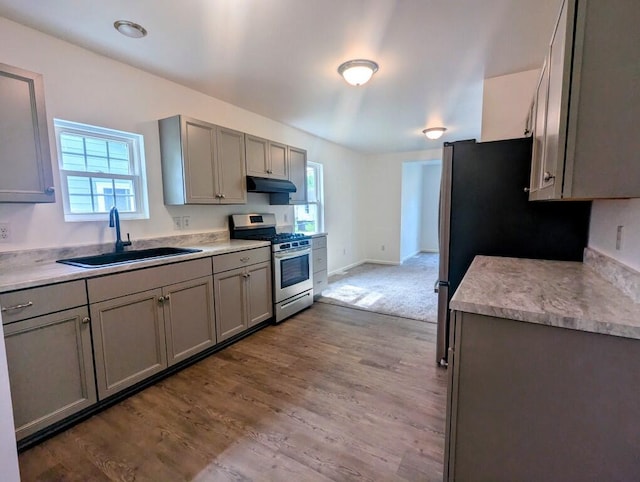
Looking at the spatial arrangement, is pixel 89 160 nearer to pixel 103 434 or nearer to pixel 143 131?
pixel 143 131

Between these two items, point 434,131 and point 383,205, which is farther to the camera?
point 383,205

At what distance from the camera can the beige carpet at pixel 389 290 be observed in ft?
12.8

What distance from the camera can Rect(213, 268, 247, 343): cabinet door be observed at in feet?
9.04

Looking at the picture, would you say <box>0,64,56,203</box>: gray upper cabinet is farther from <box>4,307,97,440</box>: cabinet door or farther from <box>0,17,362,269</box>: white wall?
<box>4,307,97,440</box>: cabinet door

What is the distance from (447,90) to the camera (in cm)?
318

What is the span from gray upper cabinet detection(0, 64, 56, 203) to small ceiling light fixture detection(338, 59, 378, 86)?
212 centimetres

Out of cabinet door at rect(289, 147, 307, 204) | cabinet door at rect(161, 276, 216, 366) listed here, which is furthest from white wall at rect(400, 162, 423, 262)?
cabinet door at rect(161, 276, 216, 366)

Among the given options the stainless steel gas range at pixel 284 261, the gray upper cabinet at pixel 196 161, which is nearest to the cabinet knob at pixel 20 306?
the gray upper cabinet at pixel 196 161

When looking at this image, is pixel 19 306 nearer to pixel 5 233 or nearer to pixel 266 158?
pixel 5 233

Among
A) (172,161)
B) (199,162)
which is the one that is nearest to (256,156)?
(199,162)

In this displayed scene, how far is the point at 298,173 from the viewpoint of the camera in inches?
168

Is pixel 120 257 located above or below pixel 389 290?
above

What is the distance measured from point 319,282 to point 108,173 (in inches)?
108

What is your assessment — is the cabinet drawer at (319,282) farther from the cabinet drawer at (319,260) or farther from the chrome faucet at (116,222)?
the chrome faucet at (116,222)
